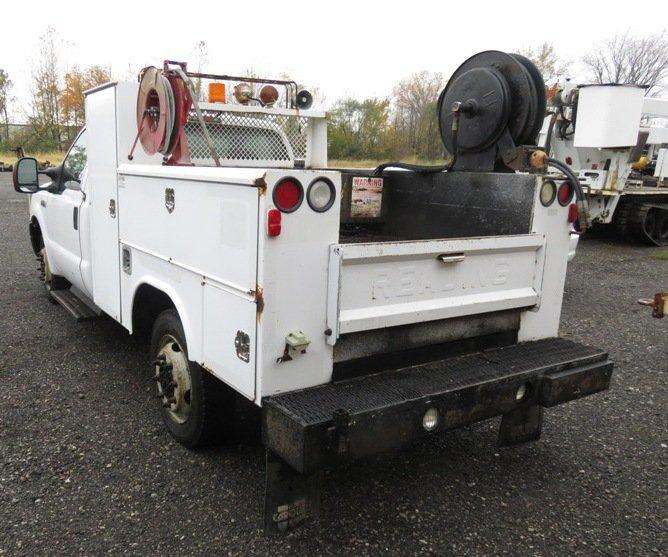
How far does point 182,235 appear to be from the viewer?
9.64 feet

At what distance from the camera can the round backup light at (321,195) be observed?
2377 millimetres

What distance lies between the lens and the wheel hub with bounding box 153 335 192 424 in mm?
3221

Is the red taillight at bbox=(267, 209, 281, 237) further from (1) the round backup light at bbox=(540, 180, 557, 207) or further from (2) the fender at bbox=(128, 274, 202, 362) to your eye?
(1) the round backup light at bbox=(540, 180, 557, 207)

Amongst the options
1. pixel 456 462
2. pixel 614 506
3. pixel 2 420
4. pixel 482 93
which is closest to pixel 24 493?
pixel 2 420

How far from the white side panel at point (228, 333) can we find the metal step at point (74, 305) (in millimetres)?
2141

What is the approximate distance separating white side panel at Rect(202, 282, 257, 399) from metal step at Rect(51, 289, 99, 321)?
2141 mm

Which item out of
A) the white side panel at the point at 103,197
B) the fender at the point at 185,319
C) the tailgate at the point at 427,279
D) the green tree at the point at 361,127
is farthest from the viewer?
the green tree at the point at 361,127

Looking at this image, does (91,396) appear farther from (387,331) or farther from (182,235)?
(387,331)

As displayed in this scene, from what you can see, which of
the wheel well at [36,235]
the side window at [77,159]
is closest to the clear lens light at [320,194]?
the side window at [77,159]

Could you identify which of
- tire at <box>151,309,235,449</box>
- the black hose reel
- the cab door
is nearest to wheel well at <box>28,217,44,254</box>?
the cab door

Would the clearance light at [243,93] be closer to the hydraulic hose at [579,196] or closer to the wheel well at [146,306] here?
the wheel well at [146,306]

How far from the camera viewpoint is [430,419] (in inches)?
99.9

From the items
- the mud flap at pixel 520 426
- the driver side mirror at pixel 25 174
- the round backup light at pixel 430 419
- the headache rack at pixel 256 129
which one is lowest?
the mud flap at pixel 520 426

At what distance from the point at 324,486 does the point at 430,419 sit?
2.83ft
